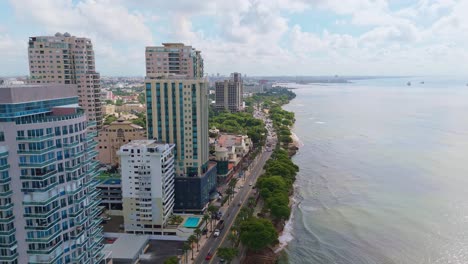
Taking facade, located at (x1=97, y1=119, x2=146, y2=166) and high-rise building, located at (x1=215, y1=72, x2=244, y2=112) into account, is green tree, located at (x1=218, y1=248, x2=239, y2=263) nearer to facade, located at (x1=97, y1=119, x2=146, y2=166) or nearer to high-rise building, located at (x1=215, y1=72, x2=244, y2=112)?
facade, located at (x1=97, y1=119, x2=146, y2=166)

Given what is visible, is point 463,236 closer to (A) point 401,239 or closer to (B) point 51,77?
(A) point 401,239

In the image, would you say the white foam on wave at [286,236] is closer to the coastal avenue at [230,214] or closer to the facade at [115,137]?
the coastal avenue at [230,214]

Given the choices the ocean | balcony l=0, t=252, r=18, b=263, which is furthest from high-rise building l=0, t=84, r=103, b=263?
the ocean

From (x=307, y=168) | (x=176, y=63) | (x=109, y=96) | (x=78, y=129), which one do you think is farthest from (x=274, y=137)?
(x=109, y=96)

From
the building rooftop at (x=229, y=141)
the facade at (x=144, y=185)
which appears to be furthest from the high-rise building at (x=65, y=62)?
the building rooftop at (x=229, y=141)

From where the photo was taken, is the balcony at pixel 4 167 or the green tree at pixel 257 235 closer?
the balcony at pixel 4 167

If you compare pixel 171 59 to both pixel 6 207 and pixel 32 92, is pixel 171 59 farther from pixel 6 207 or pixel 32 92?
pixel 6 207
